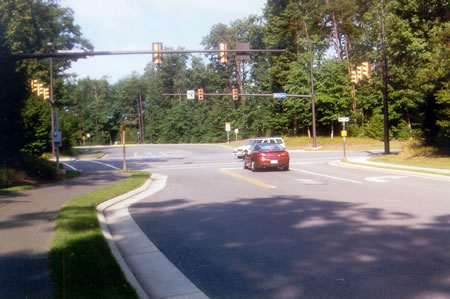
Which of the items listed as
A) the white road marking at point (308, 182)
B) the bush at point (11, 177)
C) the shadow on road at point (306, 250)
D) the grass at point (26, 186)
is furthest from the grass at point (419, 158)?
the bush at point (11, 177)

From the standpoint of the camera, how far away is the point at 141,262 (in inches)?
261

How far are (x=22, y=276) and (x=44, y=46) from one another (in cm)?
5069

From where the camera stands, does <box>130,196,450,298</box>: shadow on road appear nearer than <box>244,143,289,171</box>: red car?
Yes

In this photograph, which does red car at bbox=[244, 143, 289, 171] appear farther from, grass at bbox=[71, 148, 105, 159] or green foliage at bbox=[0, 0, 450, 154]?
grass at bbox=[71, 148, 105, 159]

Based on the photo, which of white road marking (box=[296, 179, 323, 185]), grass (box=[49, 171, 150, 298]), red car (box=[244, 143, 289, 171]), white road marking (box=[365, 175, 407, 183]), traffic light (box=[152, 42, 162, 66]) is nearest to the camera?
grass (box=[49, 171, 150, 298])

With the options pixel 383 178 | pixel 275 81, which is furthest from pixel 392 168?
pixel 275 81

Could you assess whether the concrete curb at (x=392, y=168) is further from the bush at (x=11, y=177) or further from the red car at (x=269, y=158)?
the bush at (x=11, y=177)

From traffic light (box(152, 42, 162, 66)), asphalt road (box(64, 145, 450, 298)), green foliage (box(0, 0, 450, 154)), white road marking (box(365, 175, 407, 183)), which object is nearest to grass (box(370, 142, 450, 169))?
green foliage (box(0, 0, 450, 154))

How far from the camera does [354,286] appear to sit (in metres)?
5.22

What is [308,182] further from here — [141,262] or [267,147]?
[141,262]

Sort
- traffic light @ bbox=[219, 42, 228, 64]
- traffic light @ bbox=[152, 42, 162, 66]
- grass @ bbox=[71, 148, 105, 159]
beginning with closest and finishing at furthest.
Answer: traffic light @ bbox=[152, 42, 162, 66] < traffic light @ bbox=[219, 42, 228, 64] < grass @ bbox=[71, 148, 105, 159]

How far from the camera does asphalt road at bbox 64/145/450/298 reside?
5348 mm

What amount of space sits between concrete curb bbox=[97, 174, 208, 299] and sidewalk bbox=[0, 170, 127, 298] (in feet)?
3.43

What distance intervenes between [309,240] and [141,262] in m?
2.87
